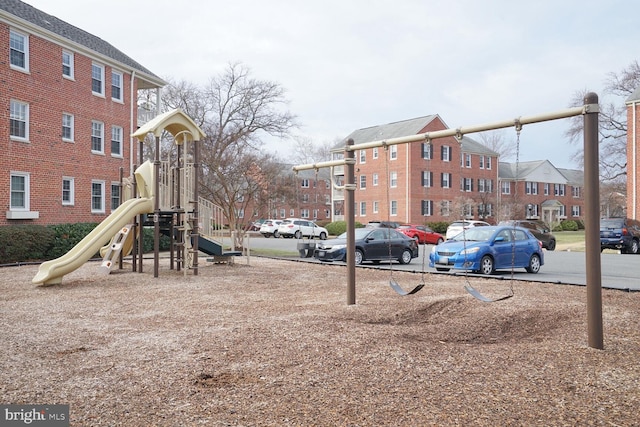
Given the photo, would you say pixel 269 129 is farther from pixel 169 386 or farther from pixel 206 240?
pixel 169 386

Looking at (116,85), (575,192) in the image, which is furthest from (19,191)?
(575,192)

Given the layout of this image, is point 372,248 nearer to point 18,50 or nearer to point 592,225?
point 592,225

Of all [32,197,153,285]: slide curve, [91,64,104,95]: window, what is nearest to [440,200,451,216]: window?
[91,64,104,95]: window

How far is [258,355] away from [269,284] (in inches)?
273

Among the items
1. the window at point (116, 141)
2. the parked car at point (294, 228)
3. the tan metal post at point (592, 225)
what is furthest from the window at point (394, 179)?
the tan metal post at point (592, 225)

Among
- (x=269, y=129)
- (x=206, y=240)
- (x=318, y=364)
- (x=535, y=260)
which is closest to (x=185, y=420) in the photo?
(x=318, y=364)

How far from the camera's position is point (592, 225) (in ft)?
20.0

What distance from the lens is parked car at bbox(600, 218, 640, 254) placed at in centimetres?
2595

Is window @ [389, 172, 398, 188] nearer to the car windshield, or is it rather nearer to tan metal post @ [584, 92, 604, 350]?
the car windshield

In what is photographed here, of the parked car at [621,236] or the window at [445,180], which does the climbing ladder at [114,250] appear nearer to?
the parked car at [621,236]

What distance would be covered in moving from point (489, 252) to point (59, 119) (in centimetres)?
1880

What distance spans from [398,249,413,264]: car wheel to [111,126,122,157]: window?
15511 millimetres

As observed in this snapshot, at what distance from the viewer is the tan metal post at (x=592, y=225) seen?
6.06 m

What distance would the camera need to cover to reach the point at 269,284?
12680mm
